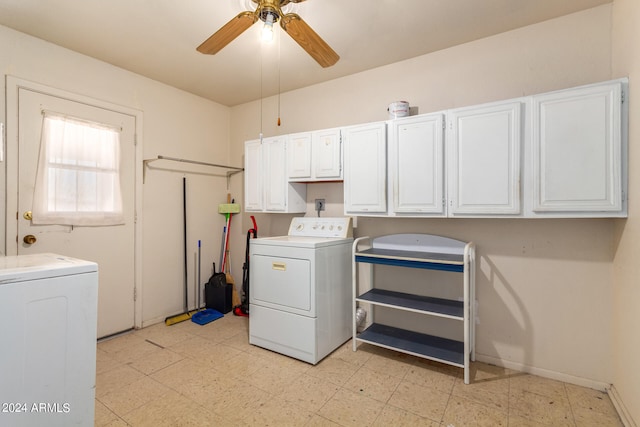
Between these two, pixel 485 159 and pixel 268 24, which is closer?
pixel 268 24

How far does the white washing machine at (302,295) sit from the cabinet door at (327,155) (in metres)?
0.51

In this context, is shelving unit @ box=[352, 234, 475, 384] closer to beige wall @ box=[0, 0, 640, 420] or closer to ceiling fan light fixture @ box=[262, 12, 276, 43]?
beige wall @ box=[0, 0, 640, 420]

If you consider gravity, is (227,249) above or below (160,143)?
below

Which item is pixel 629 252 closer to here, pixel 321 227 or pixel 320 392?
pixel 320 392

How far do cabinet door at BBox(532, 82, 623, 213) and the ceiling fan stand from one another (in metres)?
1.46

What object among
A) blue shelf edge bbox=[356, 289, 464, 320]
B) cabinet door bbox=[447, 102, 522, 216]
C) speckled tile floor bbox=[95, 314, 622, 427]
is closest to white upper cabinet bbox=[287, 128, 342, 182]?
cabinet door bbox=[447, 102, 522, 216]

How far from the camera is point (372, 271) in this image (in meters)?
2.91

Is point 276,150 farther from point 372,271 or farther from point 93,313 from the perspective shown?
point 93,313

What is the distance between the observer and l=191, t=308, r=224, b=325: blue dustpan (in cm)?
329

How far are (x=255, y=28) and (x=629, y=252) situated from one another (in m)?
2.86

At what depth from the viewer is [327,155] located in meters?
2.78

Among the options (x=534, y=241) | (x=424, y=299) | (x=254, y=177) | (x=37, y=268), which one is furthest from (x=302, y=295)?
(x=534, y=241)

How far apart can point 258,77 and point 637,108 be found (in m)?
2.92

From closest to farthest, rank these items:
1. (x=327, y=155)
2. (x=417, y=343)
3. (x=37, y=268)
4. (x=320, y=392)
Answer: (x=37, y=268)
(x=320, y=392)
(x=417, y=343)
(x=327, y=155)
